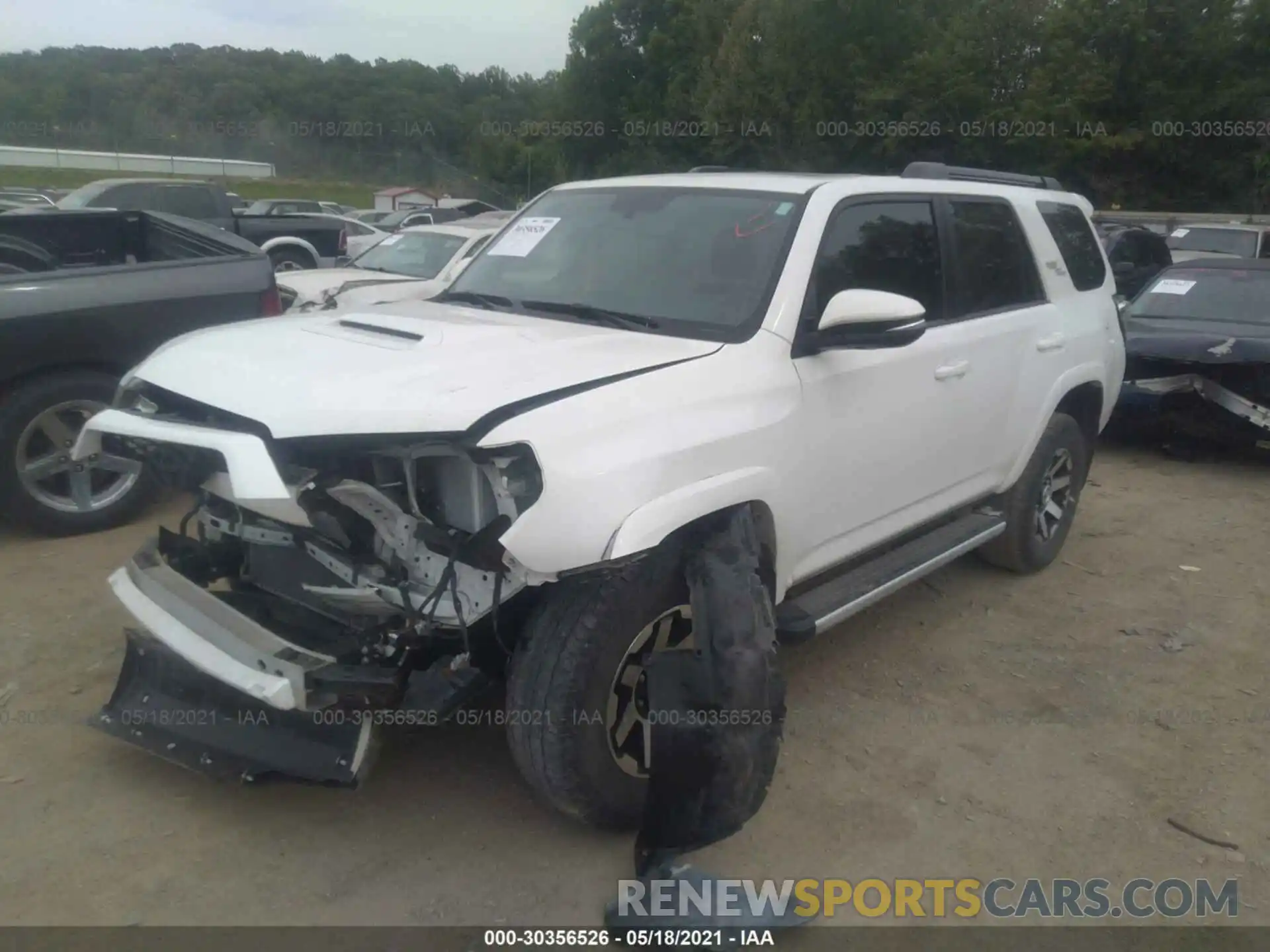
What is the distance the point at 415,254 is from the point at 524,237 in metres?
6.03

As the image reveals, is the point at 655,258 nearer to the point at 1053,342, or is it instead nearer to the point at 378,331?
the point at 378,331

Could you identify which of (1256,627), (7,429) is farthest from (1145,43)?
(7,429)

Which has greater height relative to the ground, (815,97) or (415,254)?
(815,97)

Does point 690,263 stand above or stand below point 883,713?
above

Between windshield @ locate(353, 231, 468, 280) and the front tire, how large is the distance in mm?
7048

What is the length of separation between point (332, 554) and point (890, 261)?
2.36 m

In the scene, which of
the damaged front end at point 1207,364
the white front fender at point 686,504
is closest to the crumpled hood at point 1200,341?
the damaged front end at point 1207,364

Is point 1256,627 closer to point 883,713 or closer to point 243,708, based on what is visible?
point 883,713

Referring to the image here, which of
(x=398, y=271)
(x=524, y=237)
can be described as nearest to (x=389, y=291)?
(x=398, y=271)

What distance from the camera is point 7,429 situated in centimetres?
505

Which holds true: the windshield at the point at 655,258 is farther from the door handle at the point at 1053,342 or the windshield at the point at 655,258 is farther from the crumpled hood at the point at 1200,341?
the crumpled hood at the point at 1200,341

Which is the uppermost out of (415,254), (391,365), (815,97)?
(815,97)

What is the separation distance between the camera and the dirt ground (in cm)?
299

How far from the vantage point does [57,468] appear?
529 cm
